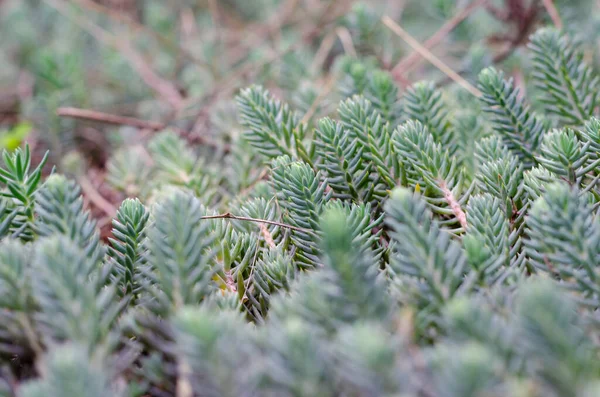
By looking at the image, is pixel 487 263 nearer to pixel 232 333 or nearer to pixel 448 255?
pixel 448 255

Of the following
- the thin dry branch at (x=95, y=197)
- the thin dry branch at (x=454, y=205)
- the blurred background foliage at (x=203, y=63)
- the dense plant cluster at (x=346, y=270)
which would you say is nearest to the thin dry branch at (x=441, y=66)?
the blurred background foliage at (x=203, y=63)

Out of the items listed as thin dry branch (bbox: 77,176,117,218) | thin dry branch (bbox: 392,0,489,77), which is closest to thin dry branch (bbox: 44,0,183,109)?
thin dry branch (bbox: 77,176,117,218)

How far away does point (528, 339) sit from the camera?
475 millimetres

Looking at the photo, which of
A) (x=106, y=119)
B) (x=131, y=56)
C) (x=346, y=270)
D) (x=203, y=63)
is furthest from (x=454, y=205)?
(x=131, y=56)

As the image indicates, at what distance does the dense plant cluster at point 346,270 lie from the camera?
0.47 meters

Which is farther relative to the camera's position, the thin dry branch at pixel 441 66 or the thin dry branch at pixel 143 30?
the thin dry branch at pixel 143 30

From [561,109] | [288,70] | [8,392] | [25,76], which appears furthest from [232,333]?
[25,76]

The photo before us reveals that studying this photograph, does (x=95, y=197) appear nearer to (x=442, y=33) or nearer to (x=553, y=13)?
(x=442, y=33)

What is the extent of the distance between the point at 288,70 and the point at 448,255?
0.93 meters

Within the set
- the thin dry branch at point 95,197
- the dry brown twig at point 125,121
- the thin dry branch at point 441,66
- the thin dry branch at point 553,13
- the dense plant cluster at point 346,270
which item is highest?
the thin dry branch at point 553,13

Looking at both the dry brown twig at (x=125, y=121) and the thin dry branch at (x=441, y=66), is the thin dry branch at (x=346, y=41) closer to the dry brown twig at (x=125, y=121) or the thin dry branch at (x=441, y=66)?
the thin dry branch at (x=441, y=66)

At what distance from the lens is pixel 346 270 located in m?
0.52

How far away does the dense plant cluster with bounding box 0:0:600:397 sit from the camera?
1.54 ft

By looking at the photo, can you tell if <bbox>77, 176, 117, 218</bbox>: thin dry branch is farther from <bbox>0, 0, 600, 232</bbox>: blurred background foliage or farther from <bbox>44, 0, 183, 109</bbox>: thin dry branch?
<bbox>44, 0, 183, 109</bbox>: thin dry branch
